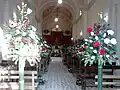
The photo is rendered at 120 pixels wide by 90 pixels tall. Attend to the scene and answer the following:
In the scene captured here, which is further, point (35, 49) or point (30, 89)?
point (30, 89)

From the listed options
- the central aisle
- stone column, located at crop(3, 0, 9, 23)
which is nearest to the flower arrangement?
the central aisle

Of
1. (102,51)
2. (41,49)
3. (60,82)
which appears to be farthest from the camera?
(41,49)

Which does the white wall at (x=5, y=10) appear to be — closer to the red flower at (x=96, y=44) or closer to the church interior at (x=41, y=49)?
the church interior at (x=41, y=49)

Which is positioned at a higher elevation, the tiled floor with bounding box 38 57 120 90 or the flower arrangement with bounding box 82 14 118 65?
the flower arrangement with bounding box 82 14 118 65

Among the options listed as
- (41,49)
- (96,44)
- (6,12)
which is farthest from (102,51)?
(6,12)

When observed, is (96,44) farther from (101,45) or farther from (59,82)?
(59,82)

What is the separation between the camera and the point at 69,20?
4056 cm

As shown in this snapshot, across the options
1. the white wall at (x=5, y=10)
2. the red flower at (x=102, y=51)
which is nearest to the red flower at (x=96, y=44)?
the red flower at (x=102, y=51)

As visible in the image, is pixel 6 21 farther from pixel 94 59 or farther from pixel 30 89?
pixel 94 59

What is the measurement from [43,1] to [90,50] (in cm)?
2329

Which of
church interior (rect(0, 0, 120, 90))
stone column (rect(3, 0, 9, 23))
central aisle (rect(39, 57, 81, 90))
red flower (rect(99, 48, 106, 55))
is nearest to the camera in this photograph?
church interior (rect(0, 0, 120, 90))

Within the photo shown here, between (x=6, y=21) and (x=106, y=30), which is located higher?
(x=6, y=21)

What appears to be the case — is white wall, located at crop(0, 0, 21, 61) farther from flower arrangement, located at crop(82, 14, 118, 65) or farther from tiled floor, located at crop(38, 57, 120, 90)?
flower arrangement, located at crop(82, 14, 118, 65)

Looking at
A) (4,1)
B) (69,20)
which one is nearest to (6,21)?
(4,1)
